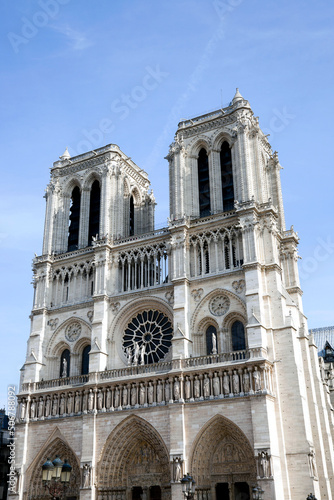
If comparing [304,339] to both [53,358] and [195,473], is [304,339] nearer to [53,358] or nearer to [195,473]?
[195,473]

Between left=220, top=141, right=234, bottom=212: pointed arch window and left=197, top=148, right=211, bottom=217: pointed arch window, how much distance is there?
1.11 m

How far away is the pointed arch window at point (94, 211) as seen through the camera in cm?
4150

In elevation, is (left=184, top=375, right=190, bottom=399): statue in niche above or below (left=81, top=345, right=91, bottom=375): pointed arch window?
below

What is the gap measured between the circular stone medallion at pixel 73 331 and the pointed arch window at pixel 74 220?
6.45 meters

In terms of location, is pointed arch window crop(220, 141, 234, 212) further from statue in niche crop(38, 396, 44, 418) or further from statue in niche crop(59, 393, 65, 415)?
statue in niche crop(38, 396, 44, 418)

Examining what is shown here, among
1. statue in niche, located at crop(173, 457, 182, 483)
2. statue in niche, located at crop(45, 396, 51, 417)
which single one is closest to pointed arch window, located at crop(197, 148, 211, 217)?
statue in niche, located at crop(45, 396, 51, 417)

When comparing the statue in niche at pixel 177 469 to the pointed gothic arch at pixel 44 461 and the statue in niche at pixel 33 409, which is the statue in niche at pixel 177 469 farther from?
the statue in niche at pixel 33 409

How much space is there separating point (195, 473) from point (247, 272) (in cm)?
1123

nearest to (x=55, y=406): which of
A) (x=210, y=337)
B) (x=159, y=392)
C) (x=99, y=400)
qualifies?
(x=99, y=400)

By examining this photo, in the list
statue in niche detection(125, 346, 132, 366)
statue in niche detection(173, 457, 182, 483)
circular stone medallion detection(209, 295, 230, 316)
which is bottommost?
statue in niche detection(173, 457, 182, 483)

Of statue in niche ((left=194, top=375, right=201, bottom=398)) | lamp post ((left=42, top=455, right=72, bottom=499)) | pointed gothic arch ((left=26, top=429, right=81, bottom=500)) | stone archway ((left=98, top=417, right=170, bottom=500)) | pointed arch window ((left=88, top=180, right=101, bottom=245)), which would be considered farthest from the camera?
pointed arch window ((left=88, top=180, right=101, bottom=245))

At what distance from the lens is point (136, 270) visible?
36625 millimetres

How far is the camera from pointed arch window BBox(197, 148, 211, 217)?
123 ft

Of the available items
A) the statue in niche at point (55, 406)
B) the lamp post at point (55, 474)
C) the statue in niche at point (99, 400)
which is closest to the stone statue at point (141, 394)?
the statue in niche at point (99, 400)
